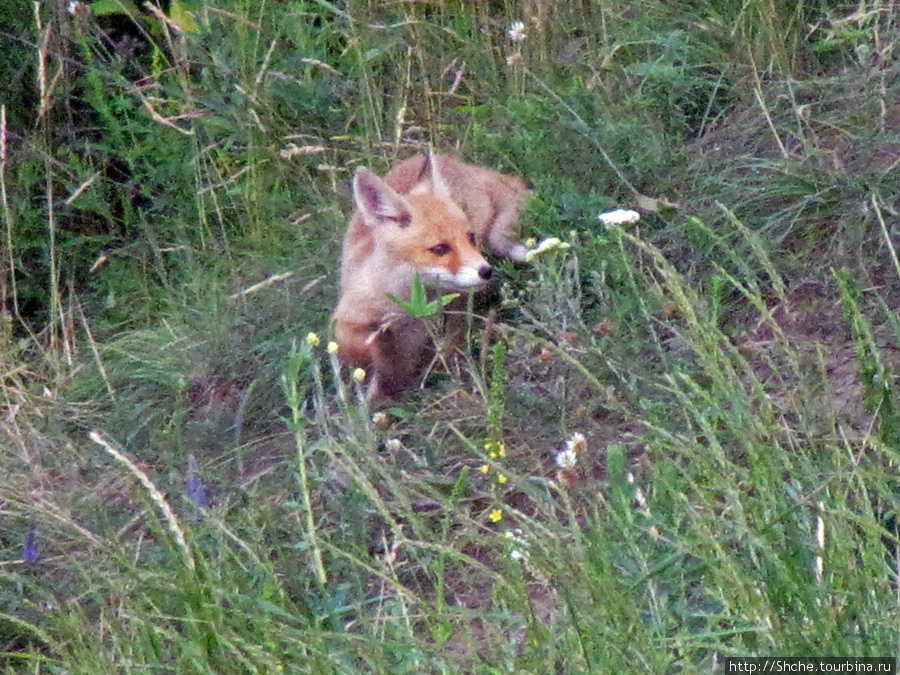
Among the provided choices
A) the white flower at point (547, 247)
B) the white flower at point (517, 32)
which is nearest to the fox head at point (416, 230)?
the white flower at point (547, 247)

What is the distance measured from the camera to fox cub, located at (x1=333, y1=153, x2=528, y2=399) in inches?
167

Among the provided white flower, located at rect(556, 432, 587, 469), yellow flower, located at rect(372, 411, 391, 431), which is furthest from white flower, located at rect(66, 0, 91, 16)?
white flower, located at rect(556, 432, 587, 469)

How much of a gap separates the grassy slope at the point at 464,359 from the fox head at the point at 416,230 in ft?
0.78

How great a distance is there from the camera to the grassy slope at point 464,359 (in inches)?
89.4

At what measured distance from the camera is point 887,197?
3955 mm

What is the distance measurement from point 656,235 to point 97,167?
2.87 meters

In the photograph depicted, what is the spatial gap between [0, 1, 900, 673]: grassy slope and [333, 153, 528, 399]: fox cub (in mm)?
118

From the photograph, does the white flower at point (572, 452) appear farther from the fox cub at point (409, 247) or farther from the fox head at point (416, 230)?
the fox head at point (416, 230)

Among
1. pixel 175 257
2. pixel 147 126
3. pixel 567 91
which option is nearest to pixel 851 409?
pixel 567 91

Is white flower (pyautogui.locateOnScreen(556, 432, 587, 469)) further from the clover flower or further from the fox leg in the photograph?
the fox leg

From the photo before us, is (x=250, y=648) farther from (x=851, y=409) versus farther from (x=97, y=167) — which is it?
(x=97, y=167)

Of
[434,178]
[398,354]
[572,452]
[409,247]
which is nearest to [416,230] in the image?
[409,247]

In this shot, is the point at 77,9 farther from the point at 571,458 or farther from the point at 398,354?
the point at 571,458

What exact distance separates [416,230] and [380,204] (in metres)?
0.16
